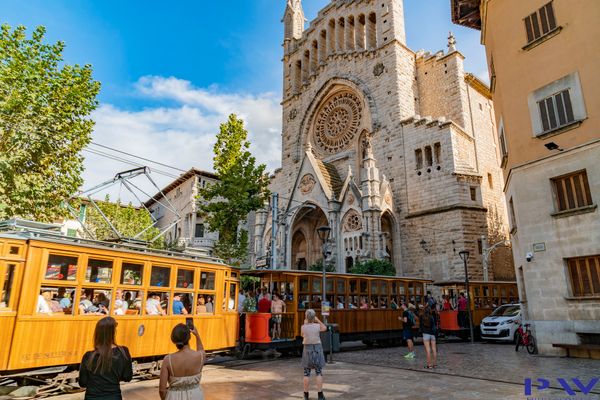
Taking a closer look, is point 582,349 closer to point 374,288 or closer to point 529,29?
point 374,288

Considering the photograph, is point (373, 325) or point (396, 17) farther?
point (396, 17)

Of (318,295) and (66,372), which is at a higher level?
(318,295)

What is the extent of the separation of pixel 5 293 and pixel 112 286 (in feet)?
6.01

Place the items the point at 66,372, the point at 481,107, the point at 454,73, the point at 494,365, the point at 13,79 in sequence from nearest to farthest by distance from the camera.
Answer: the point at 66,372 → the point at 494,365 → the point at 13,79 → the point at 454,73 → the point at 481,107

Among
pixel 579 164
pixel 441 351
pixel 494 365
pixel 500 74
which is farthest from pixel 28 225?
pixel 500 74

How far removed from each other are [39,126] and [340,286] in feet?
38.3

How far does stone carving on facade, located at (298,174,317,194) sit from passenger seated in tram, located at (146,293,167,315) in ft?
62.6

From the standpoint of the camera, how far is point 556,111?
38.1 feet

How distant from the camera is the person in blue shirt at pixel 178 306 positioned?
30.3 ft

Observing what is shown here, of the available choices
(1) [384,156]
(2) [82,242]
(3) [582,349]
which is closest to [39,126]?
(2) [82,242]

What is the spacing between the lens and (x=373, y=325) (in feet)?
47.7

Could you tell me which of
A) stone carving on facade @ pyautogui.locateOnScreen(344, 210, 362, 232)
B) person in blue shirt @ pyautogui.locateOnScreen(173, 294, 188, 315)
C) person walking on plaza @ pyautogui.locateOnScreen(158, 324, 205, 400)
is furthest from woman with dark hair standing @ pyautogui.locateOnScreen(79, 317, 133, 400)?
stone carving on facade @ pyautogui.locateOnScreen(344, 210, 362, 232)

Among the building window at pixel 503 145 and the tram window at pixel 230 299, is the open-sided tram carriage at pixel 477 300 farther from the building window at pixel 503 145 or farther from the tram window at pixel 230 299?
the tram window at pixel 230 299

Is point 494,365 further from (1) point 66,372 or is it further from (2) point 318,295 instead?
(1) point 66,372
